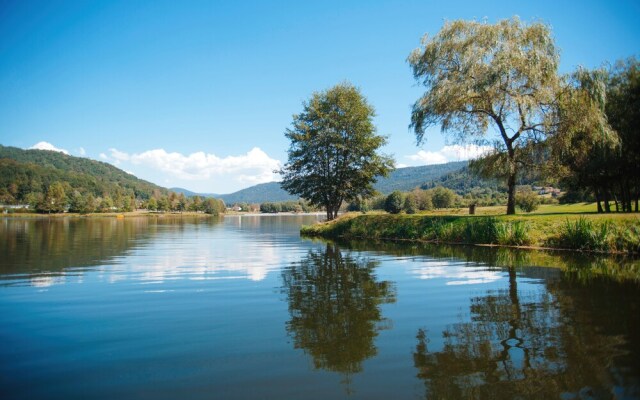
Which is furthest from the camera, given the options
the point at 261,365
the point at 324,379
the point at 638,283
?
the point at 638,283

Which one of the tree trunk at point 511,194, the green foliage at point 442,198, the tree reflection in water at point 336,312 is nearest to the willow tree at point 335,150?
the tree trunk at point 511,194

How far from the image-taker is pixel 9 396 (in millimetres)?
4887

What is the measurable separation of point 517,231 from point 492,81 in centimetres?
1063

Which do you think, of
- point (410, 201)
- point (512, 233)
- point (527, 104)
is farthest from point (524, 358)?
point (410, 201)

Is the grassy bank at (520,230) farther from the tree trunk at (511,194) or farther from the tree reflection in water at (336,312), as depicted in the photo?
Result: the tree reflection in water at (336,312)

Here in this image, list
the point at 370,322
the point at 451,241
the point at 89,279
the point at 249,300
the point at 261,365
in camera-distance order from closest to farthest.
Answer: the point at 261,365
the point at 370,322
the point at 249,300
the point at 89,279
the point at 451,241

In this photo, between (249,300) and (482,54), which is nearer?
(249,300)

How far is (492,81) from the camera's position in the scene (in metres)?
27.2

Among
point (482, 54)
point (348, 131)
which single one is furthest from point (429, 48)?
point (348, 131)

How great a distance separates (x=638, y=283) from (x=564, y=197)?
72.0 meters

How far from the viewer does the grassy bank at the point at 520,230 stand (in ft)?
64.0

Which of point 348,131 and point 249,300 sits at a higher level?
point 348,131

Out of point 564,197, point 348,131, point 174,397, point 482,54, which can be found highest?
point 482,54

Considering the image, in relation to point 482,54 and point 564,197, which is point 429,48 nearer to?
point 482,54
